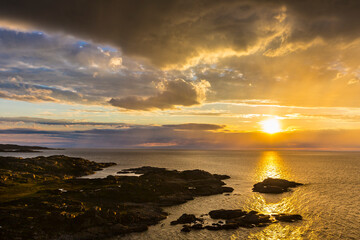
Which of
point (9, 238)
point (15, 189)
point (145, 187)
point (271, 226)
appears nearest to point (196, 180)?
point (145, 187)

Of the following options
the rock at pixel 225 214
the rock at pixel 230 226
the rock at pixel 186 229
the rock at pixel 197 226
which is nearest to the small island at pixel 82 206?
the rock at pixel 186 229

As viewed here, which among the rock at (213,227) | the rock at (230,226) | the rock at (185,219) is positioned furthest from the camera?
the rock at (185,219)

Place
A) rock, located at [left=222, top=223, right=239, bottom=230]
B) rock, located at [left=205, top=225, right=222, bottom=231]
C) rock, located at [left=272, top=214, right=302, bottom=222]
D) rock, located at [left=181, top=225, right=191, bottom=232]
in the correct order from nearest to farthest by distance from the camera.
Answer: rock, located at [left=181, top=225, right=191, bottom=232], rock, located at [left=205, top=225, right=222, bottom=231], rock, located at [left=222, top=223, right=239, bottom=230], rock, located at [left=272, top=214, right=302, bottom=222]

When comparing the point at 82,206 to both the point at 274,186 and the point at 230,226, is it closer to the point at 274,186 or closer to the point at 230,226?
the point at 230,226

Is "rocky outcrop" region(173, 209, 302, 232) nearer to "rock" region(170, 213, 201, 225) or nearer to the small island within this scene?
"rock" region(170, 213, 201, 225)

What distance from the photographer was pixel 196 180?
95812 mm

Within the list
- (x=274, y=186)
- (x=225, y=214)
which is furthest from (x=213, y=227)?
(x=274, y=186)

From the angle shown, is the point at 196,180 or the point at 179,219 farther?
the point at 196,180

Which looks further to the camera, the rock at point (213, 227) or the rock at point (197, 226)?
the rock at point (197, 226)

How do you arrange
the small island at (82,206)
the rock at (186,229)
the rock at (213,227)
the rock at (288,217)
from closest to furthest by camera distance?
the small island at (82,206), the rock at (186,229), the rock at (213,227), the rock at (288,217)

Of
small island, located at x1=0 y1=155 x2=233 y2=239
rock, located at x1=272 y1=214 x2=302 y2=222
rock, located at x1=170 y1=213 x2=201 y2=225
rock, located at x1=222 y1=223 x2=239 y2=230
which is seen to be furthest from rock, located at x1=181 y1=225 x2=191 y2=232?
rock, located at x1=272 y1=214 x2=302 y2=222

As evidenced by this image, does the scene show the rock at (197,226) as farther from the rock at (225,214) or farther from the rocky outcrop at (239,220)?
the rock at (225,214)

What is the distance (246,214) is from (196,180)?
45.1 m

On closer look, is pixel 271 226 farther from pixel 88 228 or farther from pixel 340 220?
pixel 88 228
